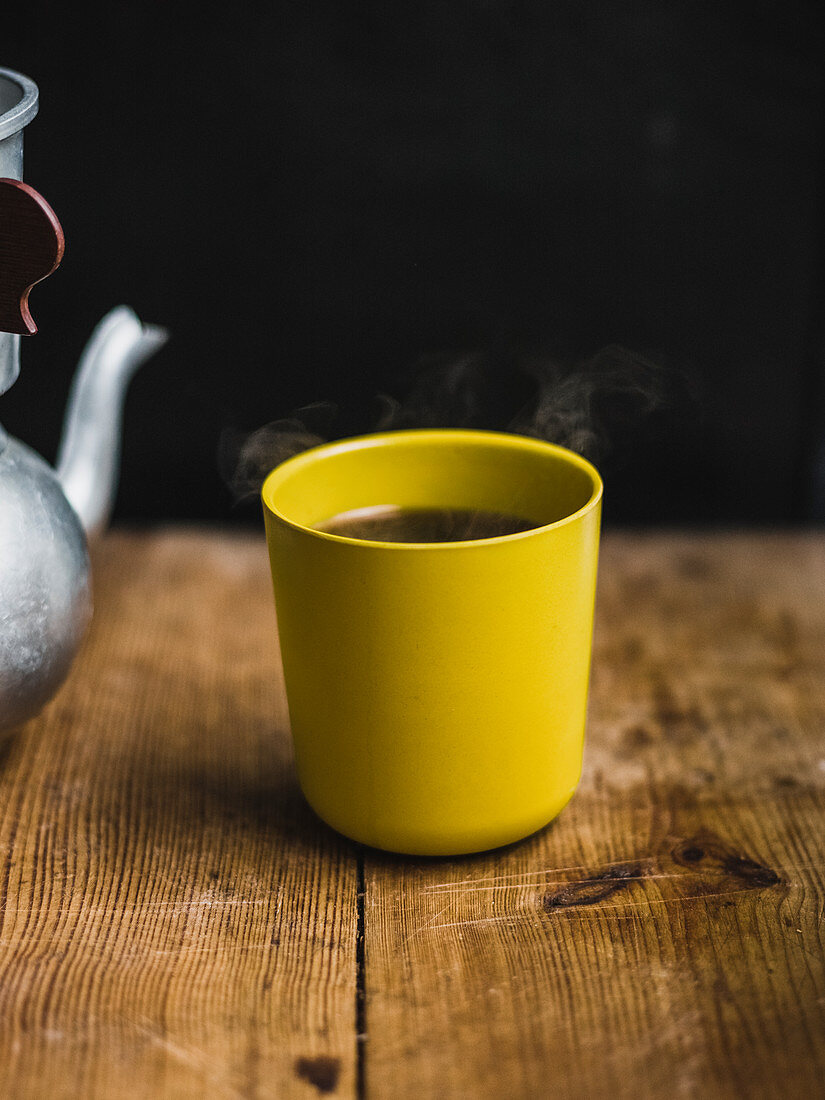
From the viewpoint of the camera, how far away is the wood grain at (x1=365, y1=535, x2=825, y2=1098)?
16.4 inches

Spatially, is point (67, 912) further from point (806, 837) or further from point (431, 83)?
point (431, 83)

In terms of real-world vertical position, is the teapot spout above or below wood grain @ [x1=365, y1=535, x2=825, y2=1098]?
above

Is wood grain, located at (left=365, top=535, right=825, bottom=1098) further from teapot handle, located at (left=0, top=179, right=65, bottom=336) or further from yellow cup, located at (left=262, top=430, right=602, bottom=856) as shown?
teapot handle, located at (left=0, top=179, right=65, bottom=336)

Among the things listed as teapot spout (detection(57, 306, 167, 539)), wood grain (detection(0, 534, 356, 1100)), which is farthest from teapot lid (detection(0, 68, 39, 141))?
wood grain (detection(0, 534, 356, 1100))

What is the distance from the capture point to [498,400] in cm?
94

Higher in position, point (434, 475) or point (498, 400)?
point (434, 475)

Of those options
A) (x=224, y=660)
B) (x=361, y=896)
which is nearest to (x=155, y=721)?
(x=224, y=660)

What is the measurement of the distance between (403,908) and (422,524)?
0.19 meters

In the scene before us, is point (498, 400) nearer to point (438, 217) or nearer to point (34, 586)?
point (438, 217)

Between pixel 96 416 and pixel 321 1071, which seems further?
pixel 96 416

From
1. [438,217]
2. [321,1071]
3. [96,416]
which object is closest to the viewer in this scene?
[321,1071]

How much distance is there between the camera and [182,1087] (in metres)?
0.41

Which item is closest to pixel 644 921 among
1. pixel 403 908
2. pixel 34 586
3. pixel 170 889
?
pixel 403 908

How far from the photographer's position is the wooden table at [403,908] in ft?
1.38
